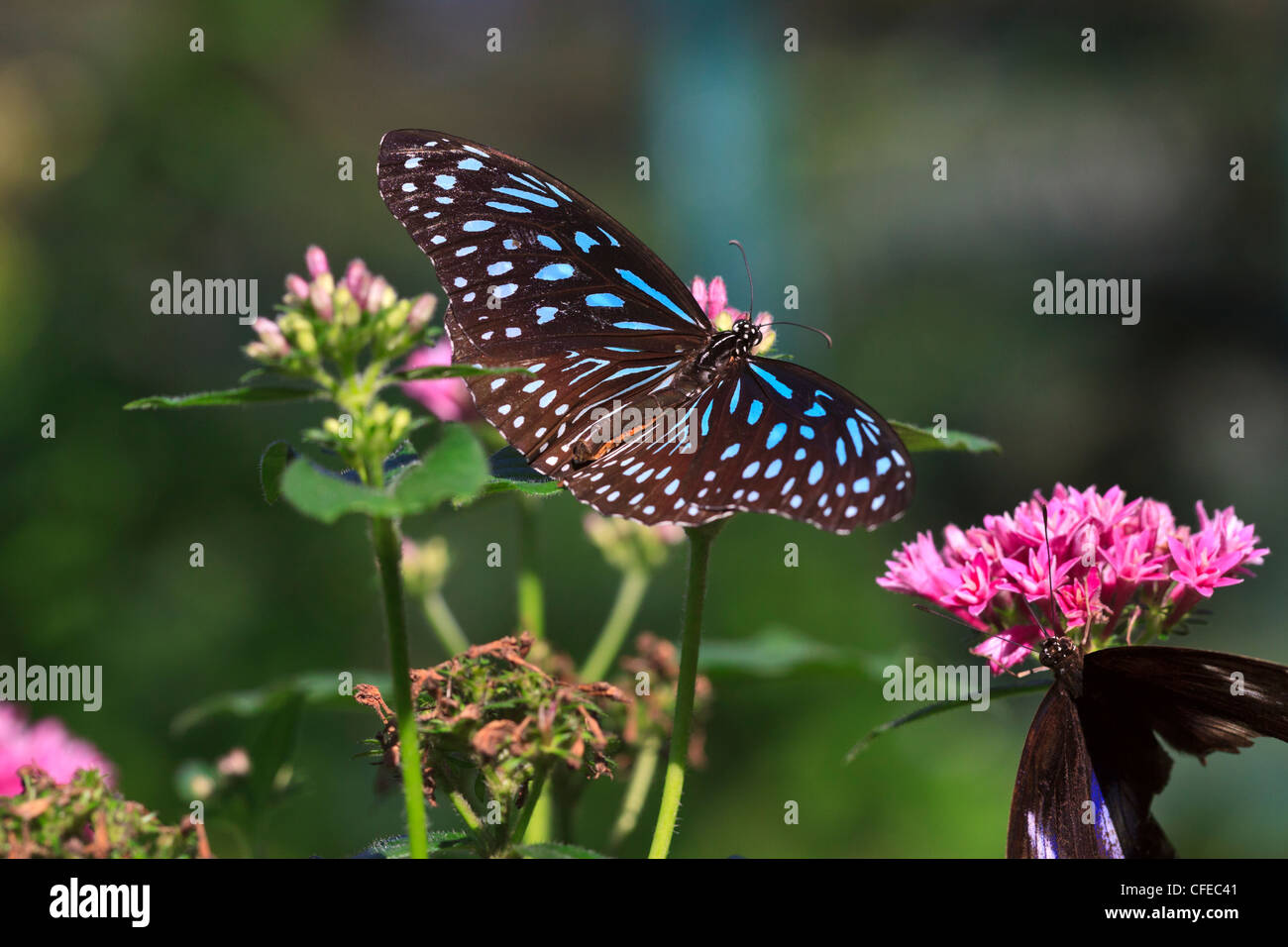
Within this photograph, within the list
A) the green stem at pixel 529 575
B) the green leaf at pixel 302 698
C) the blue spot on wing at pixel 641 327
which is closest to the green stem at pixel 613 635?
the green stem at pixel 529 575

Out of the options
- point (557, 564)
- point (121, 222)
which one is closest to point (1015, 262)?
point (557, 564)

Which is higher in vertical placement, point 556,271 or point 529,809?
point 556,271

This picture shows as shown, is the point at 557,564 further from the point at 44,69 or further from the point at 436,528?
the point at 44,69

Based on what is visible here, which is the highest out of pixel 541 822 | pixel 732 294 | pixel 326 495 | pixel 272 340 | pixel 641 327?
pixel 732 294

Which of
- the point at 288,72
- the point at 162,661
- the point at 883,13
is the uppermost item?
the point at 883,13

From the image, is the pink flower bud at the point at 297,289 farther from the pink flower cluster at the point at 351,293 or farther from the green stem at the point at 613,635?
the green stem at the point at 613,635

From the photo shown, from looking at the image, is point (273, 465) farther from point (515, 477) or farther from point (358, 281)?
point (515, 477)

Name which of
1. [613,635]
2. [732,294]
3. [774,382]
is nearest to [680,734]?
[774,382]
